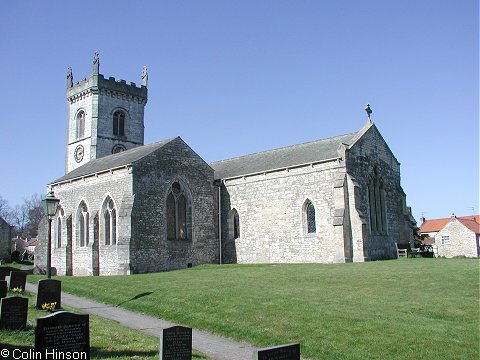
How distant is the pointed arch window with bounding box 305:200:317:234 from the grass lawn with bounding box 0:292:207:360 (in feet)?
65.9

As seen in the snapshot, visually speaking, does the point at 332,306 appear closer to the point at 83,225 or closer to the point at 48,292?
the point at 48,292

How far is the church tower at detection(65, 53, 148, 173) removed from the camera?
165 feet

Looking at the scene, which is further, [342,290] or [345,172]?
[345,172]

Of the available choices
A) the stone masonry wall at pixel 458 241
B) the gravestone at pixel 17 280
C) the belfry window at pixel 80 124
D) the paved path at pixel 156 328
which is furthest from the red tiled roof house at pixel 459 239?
the gravestone at pixel 17 280

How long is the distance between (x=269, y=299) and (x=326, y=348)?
17.4 ft

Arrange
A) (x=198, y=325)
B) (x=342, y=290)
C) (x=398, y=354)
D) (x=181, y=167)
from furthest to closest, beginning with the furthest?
(x=181, y=167), (x=342, y=290), (x=198, y=325), (x=398, y=354)

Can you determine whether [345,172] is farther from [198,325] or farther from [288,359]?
[288,359]

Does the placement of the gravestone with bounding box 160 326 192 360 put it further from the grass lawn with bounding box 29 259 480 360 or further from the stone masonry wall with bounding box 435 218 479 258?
the stone masonry wall with bounding box 435 218 479 258

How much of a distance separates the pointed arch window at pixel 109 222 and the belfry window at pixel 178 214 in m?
3.50

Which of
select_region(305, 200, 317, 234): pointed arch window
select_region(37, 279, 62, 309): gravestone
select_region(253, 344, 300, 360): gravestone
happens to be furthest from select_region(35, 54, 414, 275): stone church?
select_region(253, 344, 300, 360): gravestone

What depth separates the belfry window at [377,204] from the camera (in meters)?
33.4

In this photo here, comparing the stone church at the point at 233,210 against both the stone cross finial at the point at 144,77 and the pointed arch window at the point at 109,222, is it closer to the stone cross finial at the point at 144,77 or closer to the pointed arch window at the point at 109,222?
Result: the pointed arch window at the point at 109,222

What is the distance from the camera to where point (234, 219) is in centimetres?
3644

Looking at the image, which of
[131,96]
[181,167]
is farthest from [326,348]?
[131,96]
